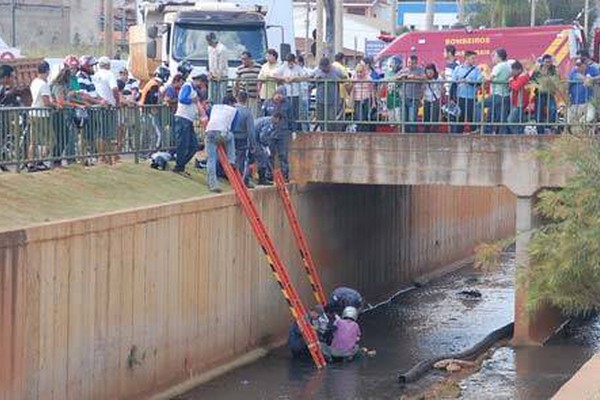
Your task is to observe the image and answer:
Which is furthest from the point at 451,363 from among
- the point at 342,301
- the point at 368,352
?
the point at 342,301

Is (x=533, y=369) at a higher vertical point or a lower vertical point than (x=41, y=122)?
lower

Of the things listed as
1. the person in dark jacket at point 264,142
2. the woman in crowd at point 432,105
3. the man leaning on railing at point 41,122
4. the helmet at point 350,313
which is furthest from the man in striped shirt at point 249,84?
the man leaning on railing at point 41,122

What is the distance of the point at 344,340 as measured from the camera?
25281 mm

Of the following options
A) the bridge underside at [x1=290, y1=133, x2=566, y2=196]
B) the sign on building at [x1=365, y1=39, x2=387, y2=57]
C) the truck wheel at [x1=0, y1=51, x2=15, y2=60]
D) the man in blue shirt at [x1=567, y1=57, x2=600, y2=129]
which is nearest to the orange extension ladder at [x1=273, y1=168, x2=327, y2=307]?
the bridge underside at [x1=290, y1=133, x2=566, y2=196]

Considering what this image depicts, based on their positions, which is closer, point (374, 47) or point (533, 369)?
point (533, 369)

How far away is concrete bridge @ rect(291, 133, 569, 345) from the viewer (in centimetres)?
2684

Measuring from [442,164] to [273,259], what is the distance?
3.74 metres

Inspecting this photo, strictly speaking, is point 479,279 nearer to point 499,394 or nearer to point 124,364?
point 499,394

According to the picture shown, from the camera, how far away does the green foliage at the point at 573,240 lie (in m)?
15.6

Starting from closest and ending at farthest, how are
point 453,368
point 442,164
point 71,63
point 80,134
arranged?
1. point 80,134
2. point 453,368
3. point 71,63
4. point 442,164

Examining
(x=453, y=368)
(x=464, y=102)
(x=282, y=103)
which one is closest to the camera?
(x=453, y=368)

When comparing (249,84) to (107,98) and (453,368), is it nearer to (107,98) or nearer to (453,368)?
(107,98)

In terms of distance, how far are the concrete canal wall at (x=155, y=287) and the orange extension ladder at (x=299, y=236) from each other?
16 centimetres

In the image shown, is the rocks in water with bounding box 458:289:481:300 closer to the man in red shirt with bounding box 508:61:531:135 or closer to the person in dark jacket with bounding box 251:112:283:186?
the man in red shirt with bounding box 508:61:531:135
